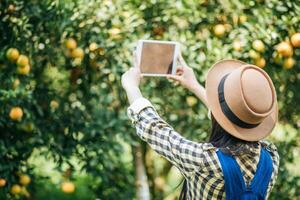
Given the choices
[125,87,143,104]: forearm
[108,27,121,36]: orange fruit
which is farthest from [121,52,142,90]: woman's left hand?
[108,27,121,36]: orange fruit

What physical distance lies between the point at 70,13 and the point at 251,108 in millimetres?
1548

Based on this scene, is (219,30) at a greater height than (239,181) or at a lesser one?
lesser

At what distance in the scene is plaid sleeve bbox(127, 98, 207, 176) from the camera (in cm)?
203

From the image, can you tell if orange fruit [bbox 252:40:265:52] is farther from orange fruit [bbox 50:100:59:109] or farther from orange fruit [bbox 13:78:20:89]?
orange fruit [bbox 13:78:20:89]

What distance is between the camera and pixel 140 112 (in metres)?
2.12

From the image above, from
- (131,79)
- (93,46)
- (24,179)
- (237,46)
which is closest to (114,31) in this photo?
(93,46)

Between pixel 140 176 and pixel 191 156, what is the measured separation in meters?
2.04

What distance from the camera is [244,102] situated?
204 centimetres

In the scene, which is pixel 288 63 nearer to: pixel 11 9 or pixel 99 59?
pixel 99 59

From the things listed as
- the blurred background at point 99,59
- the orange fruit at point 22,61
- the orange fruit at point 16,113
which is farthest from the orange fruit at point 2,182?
the orange fruit at point 22,61

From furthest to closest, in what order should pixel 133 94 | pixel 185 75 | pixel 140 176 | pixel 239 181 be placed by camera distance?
→ pixel 140 176
pixel 185 75
pixel 133 94
pixel 239 181

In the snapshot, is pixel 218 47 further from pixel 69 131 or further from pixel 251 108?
pixel 251 108

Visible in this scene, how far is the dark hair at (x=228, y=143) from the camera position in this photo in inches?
80.5

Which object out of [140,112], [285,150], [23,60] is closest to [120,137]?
[23,60]
